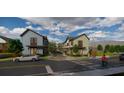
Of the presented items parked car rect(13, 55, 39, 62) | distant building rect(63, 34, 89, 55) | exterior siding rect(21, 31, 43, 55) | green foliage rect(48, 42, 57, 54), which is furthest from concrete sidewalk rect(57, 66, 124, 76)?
exterior siding rect(21, 31, 43, 55)

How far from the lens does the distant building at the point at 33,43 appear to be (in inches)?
281

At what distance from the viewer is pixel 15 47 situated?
7.27 meters

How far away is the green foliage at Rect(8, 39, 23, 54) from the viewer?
7231 millimetres

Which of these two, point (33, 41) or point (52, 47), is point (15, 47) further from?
point (52, 47)

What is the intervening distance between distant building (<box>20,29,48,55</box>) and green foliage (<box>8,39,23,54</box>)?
0.39 feet

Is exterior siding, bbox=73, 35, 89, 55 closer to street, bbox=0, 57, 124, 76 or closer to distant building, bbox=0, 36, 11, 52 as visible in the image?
street, bbox=0, 57, 124, 76

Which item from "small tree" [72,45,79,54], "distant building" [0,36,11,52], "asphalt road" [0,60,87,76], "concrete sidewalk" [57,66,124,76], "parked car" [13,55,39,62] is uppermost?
"distant building" [0,36,11,52]

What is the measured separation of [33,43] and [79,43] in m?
1.41

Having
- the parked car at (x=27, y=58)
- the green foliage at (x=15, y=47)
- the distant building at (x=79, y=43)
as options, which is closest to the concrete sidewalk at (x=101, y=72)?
the distant building at (x=79, y=43)

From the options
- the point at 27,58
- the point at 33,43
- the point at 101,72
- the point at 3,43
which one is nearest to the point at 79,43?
the point at 101,72

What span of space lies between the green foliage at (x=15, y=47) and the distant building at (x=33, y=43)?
0.12m

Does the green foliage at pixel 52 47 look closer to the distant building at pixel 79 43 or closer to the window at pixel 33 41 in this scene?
the distant building at pixel 79 43
